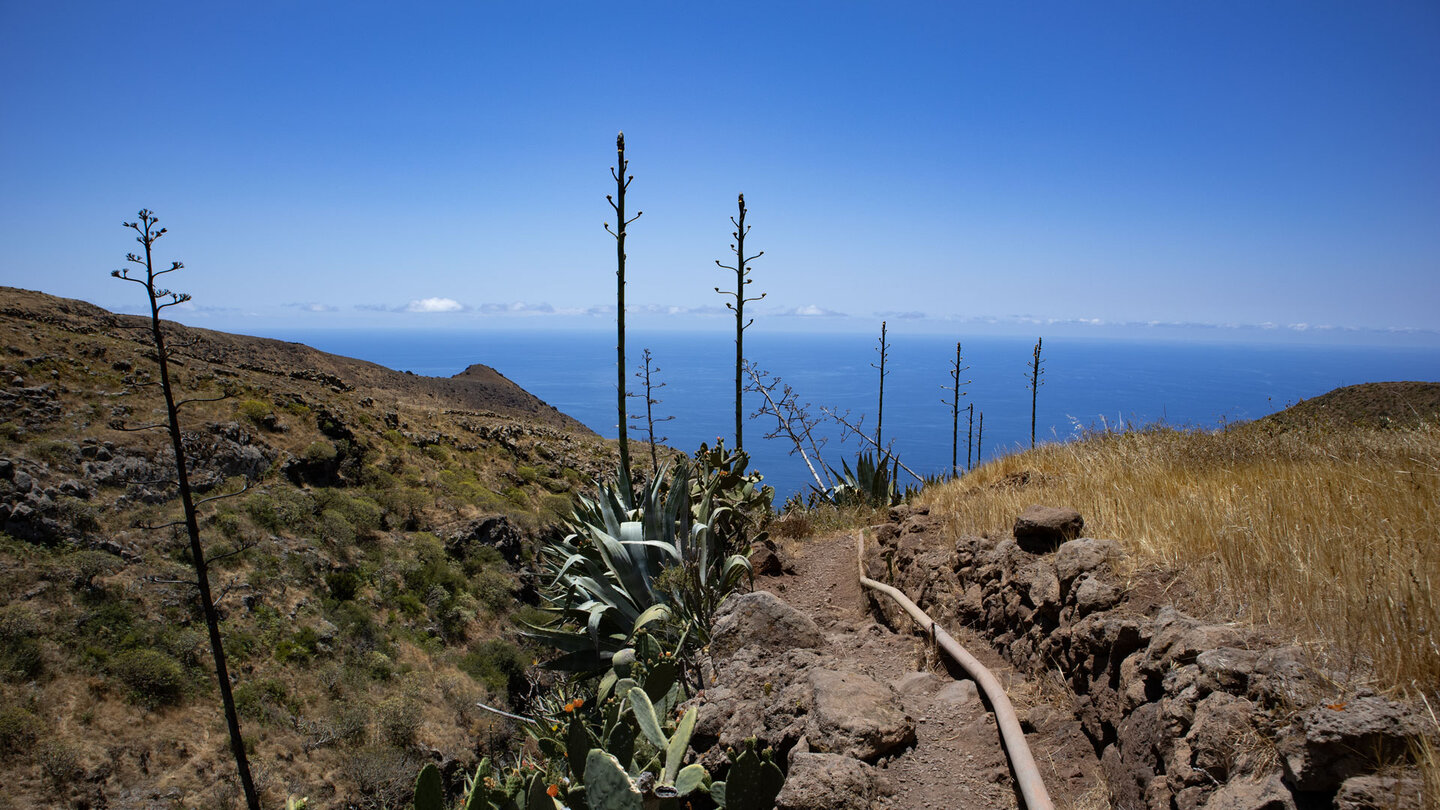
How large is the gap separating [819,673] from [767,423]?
17059cm

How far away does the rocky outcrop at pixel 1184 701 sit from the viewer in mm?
1901

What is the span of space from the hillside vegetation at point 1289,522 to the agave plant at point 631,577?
2252 millimetres

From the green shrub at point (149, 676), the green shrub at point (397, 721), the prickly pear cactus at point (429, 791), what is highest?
the prickly pear cactus at point (429, 791)

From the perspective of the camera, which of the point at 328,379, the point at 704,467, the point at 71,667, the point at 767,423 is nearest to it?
the point at 704,467

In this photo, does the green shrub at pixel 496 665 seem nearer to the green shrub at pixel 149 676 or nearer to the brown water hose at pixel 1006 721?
the green shrub at pixel 149 676

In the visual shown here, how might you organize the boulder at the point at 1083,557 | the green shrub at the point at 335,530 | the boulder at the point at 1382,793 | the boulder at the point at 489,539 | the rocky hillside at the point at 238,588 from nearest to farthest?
the boulder at the point at 1382,793 → the boulder at the point at 1083,557 → the rocky hillside at the point at 238,588 → the green shrub at the point at 335,530 → the boulder at the point at 489,539

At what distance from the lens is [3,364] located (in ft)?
76.6

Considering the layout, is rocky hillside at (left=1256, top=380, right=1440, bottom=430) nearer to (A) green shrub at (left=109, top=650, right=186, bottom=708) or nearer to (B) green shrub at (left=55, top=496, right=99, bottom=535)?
(A) green shrub at (left=109, top=650, right=186, bottom=708)

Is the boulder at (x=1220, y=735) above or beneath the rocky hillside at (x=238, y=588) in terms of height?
above

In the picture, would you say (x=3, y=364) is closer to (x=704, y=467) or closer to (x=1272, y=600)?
(x=704, y=467)

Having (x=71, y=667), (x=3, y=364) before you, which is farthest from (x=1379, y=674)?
(x=3, y=364)

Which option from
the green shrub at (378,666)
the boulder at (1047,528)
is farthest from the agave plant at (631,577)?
the green shrub at (378,666)

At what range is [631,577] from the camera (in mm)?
5512

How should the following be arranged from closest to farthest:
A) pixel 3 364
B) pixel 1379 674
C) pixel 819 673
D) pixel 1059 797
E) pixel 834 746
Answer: pixel 1379 674 < pixel 1059 797 < pixel 834 746 < pixel 819 673 < pixel 3 364
